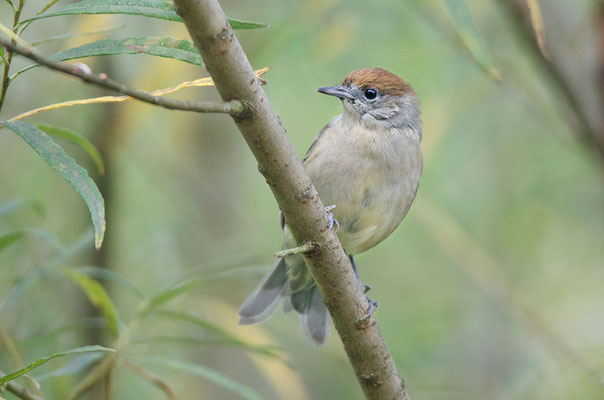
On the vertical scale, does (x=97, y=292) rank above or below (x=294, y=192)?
below

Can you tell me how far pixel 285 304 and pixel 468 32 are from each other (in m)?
2.01

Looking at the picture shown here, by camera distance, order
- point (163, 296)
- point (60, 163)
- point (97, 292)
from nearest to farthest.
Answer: point (60, 163)
point (97, 292)
point (163, 296)

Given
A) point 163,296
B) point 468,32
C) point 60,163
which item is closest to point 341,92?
point 468,32

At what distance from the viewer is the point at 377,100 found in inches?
164

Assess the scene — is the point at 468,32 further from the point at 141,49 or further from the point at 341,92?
the point at 341,92

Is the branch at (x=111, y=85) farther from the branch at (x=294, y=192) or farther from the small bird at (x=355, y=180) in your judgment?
the small bird at (x=355, y=180)

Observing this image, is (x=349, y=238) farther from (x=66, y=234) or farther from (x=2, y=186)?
(x=2, y=186)

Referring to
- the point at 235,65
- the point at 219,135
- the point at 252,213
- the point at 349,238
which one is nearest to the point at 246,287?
the point at 252,213

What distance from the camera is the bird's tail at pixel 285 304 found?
3.66 m

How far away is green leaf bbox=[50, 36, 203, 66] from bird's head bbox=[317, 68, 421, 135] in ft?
6.85

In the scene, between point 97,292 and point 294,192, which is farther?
point 97,292

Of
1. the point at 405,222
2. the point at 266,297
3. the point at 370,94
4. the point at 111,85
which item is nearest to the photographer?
the point at 111,85

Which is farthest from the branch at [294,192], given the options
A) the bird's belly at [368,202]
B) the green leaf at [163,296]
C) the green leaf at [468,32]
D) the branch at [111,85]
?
the bird's belly at [368,202]

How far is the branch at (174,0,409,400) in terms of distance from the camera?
1.68m
